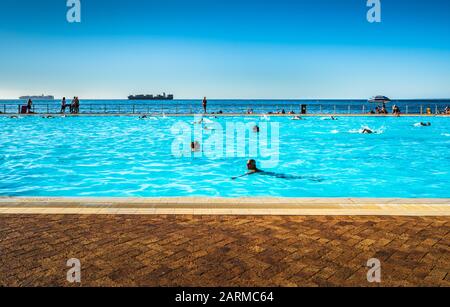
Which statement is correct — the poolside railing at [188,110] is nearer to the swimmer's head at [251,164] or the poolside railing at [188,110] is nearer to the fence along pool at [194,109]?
the fence along pool at [194,109]

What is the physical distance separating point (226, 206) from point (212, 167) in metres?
9.35

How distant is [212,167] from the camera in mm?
15523

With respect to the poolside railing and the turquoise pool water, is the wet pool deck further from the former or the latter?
the poolside railing

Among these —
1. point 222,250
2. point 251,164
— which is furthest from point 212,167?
point 222,250

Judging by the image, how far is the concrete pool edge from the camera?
19.2 feet

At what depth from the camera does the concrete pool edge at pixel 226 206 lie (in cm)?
584

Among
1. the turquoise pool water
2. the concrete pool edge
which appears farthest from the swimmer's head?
the concrete pool edge

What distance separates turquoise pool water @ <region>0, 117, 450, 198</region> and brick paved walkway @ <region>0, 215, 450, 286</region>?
256 inches

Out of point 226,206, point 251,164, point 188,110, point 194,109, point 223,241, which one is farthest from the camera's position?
point 194,109

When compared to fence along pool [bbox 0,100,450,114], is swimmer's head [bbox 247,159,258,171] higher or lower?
lower

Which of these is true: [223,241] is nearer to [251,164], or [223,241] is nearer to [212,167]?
[251,164]

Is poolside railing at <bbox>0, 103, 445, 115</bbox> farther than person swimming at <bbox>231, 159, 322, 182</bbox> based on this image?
Yes

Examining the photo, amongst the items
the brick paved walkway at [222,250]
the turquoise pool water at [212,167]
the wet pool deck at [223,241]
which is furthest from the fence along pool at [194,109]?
the brick paved walkway at [222,250]
